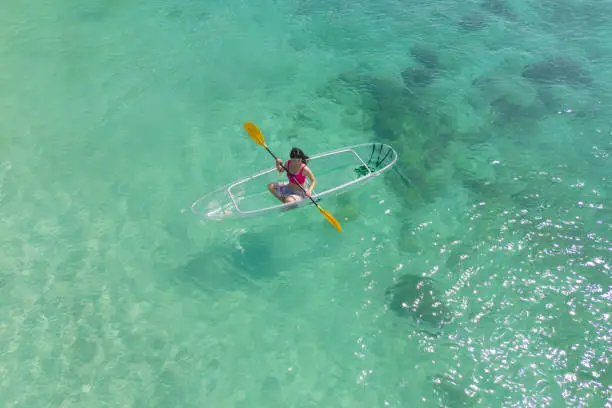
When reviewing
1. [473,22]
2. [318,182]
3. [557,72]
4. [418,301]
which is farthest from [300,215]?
[473,22]

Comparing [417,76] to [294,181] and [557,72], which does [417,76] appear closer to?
[557,72]

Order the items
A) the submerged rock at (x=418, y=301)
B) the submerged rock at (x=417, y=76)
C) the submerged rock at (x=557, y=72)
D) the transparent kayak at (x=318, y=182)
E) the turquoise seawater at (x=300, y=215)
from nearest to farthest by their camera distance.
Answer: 1. the turquoise seawater at (x=300, y=215)
2. the submerged rock at (x=418, y=301)
3. the transparent kayak at (x=318, y=182)
4. the submerged rock at (x=417, y=76)
5. the submerged rock at (x=557, y=72)

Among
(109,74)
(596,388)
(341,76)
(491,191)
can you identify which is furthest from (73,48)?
(596,388)

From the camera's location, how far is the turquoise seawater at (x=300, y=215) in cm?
1160

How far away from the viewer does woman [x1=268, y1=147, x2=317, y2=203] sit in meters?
13.1

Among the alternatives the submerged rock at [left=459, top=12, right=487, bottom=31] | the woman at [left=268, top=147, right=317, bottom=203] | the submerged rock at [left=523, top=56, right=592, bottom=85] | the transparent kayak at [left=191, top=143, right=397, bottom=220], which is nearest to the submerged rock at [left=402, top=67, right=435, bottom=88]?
the submerged rock at [left=523, top=56, right=592, bottom=85]

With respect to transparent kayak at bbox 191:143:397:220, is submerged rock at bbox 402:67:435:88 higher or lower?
higher

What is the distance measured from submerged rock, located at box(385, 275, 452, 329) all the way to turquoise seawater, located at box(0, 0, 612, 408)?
0.07 metres

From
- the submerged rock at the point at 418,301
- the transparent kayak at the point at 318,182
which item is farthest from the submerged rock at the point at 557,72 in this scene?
the submerged rock at the point at 418,301

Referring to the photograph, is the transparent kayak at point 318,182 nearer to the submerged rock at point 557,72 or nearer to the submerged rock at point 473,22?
the submerged rock at point 557,72

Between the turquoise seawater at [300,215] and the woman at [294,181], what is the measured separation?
120 centimetres

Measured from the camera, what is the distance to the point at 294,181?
13.5 meters

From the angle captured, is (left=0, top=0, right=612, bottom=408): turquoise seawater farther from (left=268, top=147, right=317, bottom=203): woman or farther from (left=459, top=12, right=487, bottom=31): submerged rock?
(left=268, top=147, right=317, bottom=203): woman

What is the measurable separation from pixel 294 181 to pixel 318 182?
5.76 ft
